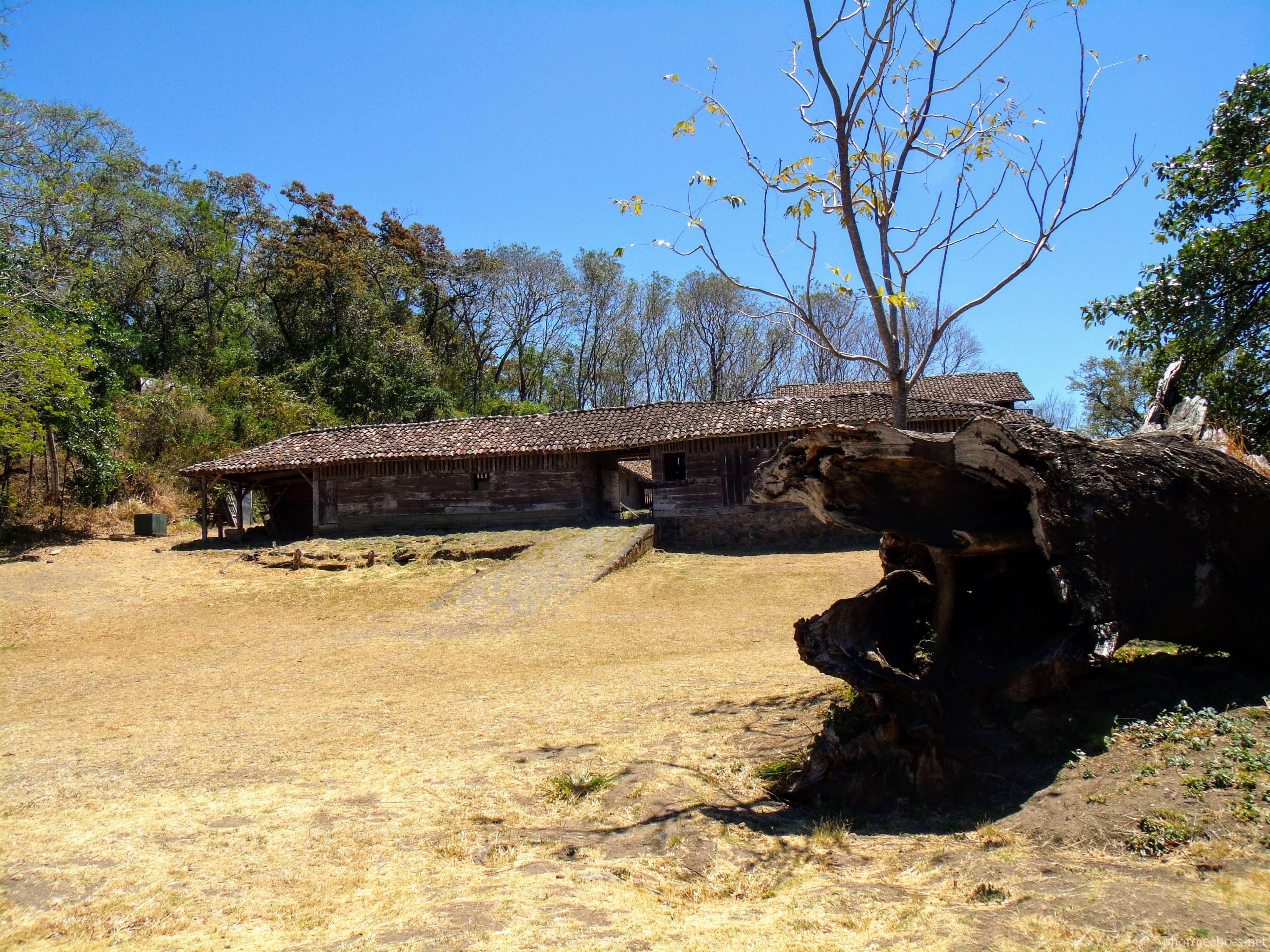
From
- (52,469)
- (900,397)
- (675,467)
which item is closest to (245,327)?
(52,469)

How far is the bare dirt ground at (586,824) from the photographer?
10.6 ft

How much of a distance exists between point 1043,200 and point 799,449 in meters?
3.53

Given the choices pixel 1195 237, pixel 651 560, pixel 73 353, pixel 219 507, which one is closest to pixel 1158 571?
pixel 1195 237

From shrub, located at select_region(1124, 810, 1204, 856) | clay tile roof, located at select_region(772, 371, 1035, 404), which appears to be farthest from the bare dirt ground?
clay tile roof, located at select_region(772, 371, 1035, 404)

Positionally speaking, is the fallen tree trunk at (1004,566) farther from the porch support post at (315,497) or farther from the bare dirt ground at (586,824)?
the porch support post at (315,497)

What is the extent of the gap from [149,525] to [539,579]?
14.5 m

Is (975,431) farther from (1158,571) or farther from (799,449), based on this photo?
(1158,571)

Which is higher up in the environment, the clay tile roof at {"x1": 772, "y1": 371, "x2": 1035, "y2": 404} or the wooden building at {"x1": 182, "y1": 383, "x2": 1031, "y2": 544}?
the clay tile roof at {"x1": 772, "y1": 371, "x2": 1035, "y2": 404}

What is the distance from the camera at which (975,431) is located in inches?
190

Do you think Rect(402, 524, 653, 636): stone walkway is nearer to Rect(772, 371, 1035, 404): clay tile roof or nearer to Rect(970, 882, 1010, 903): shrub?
Rect(970, 882, 1010, 903): shrub

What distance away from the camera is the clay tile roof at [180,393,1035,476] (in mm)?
20562

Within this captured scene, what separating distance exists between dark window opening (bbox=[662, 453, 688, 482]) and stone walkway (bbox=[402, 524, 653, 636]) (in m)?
2.27

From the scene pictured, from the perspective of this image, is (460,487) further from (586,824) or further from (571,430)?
(586,824)

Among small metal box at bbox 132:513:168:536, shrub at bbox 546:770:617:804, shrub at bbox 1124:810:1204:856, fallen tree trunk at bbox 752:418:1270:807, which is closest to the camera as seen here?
shrub at bbox 1124:810:1204:856
